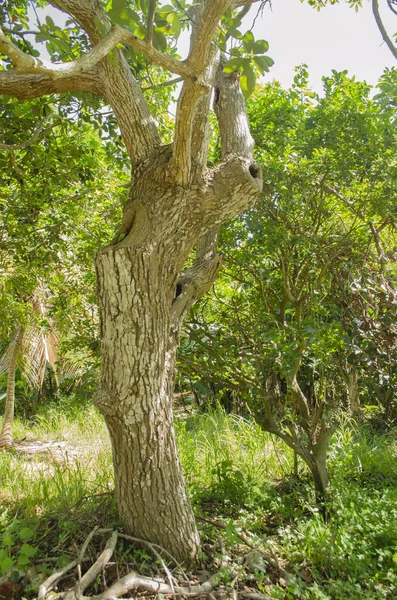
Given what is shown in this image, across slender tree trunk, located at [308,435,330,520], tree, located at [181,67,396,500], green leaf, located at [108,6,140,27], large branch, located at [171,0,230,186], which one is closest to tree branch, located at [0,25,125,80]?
green leaf, located at [108,6,140,27]

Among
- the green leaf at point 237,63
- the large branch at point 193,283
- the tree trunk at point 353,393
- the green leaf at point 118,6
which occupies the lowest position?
the tree trunk at point 353,393

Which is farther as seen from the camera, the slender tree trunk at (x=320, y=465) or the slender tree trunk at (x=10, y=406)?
the slender tree trunk at (x=10, y=406)

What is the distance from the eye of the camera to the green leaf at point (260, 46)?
1.54m

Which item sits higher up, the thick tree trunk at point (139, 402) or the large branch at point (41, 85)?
the large branch at point (41, 85)

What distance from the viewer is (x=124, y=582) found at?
1.85 meters

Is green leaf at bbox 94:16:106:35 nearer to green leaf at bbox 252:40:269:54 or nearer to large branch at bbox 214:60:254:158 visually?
green leaf at bbox 252:40:269:54

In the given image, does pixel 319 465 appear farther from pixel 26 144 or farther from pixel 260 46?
pixel 26 144

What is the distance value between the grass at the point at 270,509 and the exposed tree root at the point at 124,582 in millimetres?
187

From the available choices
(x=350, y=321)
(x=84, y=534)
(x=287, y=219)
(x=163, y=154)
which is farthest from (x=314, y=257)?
(x=84, y=534)

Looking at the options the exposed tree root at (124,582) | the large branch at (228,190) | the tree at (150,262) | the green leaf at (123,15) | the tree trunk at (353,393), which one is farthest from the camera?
the tree trunk at (353,393)

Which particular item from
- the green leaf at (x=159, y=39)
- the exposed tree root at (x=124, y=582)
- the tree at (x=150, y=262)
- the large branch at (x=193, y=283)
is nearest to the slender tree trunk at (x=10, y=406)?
the large branch at (x=193, y=283)

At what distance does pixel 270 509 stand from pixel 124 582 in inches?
54.7

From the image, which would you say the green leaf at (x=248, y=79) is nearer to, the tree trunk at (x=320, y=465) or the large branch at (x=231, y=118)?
the large branch at (x=231, y=118)

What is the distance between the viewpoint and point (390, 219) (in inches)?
151
